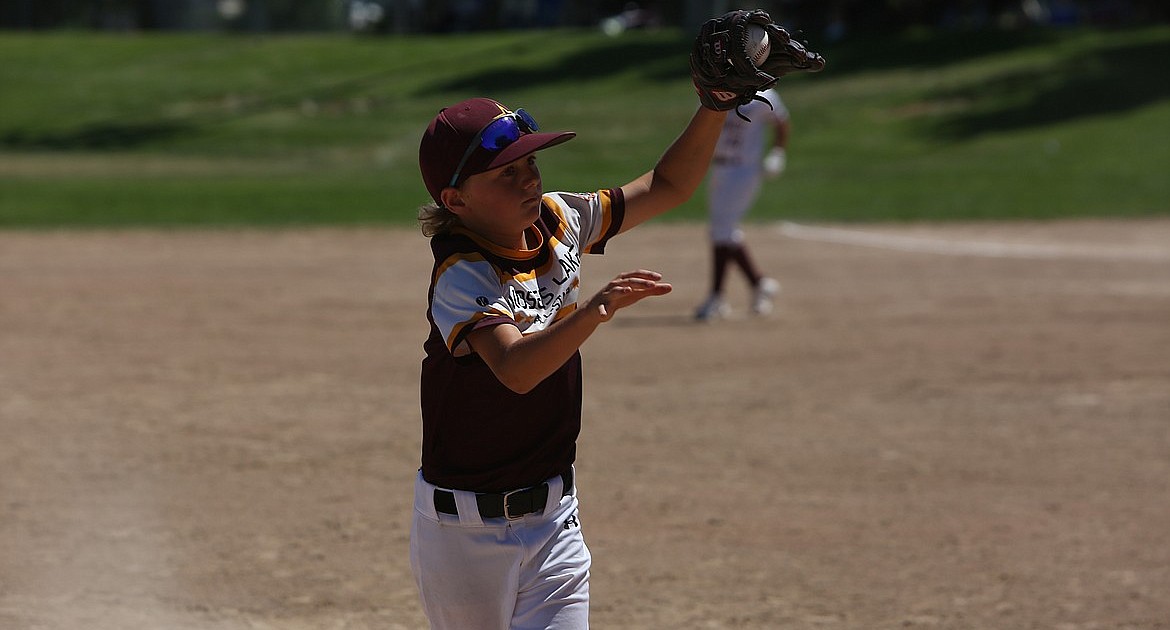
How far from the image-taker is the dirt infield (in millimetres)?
5797

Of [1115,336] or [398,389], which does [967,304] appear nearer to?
[1115,336]

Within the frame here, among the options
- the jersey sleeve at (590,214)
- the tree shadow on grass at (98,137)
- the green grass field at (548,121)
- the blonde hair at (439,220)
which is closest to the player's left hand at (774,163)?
the green grass field at (548,121)

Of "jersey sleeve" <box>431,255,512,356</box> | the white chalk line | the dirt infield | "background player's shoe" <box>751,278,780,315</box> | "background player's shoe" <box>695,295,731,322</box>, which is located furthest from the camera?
the white chalk line

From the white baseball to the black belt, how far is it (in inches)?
52.8

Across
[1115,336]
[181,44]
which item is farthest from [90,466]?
[181,44]

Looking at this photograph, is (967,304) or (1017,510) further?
(967,304)

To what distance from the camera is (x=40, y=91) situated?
38938 mm

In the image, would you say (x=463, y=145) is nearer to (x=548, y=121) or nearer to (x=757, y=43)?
(x=757, y=43)

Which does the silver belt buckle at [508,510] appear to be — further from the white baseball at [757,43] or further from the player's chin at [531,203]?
the white baseball at [757,43]

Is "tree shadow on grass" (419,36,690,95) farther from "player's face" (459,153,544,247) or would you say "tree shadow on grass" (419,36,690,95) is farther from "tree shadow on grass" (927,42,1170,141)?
"player's face" (459,153,544,247)

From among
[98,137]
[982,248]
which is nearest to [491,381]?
[982,248]

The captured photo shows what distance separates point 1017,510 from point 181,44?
136 ft

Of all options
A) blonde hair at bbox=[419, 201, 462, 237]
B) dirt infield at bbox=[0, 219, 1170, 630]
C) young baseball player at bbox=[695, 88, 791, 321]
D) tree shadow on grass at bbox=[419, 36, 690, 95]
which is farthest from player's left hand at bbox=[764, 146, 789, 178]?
tree shadow on grass at bbox=[419, 36, 690, 95]

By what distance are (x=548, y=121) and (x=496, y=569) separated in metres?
28.9
